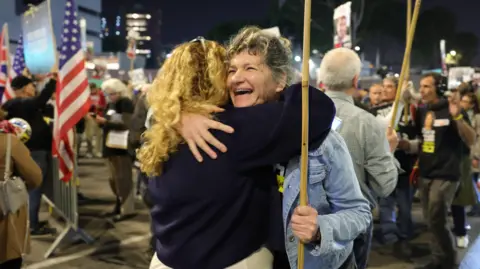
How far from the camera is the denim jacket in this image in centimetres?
206

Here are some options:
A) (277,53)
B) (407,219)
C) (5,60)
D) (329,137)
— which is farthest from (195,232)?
(5,60)

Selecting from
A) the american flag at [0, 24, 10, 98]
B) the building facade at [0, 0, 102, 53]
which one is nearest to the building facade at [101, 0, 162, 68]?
the building facade at [0, 0, 102, 53]

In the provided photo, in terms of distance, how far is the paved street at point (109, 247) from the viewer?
6301 mm

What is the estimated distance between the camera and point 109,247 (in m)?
6.96

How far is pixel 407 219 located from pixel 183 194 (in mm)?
5923

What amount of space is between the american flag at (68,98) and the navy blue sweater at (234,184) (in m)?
4.73

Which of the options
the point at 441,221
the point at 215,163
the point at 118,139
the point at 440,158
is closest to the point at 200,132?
the point at 215,163

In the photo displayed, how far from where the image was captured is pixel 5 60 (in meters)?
11.7

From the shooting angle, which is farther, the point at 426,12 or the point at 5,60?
the point at 426,12

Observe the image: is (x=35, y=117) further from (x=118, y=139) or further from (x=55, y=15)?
(x=55, y=15)

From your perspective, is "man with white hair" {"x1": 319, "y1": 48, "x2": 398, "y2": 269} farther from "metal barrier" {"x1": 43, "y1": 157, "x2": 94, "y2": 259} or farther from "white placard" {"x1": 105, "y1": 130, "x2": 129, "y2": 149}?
"white placard" {"x1": 105, "y1": 130, "x2": 129, "y2": 149}

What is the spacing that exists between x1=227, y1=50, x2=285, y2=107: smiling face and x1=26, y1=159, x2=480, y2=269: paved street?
439 centimetres

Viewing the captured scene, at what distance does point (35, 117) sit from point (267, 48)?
6240 millimetres

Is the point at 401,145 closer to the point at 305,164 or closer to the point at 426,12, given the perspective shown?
the point at 305,164
